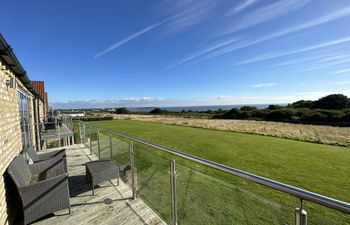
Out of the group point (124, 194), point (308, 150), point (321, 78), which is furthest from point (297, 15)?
point (321, 78)

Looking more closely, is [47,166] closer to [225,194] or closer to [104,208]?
[104,208]

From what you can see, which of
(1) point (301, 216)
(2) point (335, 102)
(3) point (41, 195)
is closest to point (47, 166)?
(3) point (41, 195)

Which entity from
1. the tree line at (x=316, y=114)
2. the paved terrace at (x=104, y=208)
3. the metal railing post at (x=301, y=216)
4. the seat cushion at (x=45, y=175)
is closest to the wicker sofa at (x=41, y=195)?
the paved terrace at (x=104, y=208)

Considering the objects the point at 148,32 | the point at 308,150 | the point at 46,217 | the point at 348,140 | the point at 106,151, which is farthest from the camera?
the point at 348,140

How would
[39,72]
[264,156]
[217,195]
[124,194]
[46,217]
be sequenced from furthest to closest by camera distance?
[39,72] < [264,156] < [124,194] < [46,217] < [217,195]

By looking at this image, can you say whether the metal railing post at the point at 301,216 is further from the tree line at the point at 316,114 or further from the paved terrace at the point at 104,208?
the tree line at the point at 316,114

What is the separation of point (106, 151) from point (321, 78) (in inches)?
841

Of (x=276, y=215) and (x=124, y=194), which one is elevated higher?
(x=276, y=215)

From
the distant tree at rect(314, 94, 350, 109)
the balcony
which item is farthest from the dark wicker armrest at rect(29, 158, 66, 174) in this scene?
the distant tree at rect(314, 94, 350, 109)

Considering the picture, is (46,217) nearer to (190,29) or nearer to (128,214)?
(128,214)

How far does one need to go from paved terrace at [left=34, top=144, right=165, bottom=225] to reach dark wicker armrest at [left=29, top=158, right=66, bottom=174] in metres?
0.46

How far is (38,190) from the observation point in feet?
7.57

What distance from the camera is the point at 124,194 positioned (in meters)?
3.13

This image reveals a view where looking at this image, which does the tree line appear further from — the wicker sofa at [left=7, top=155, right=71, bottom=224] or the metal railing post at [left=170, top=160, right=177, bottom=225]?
the wicker sofa at [left=7, top=155, right=71, bottom=224]
